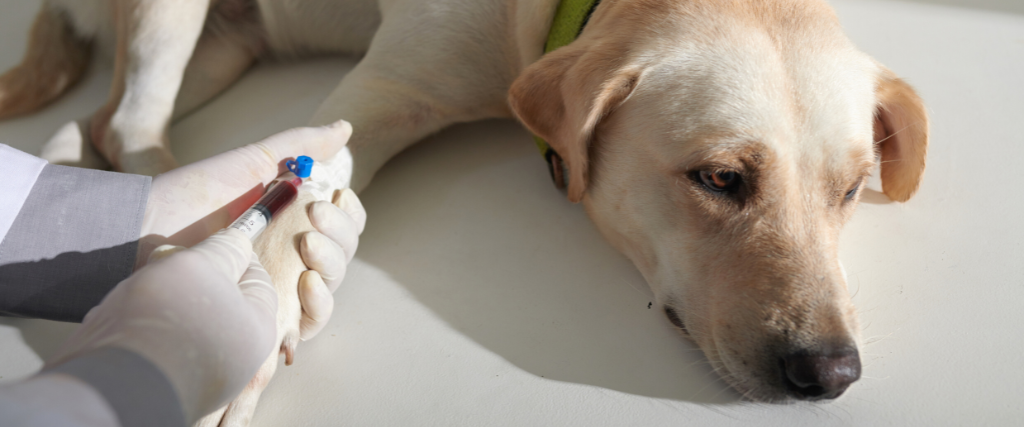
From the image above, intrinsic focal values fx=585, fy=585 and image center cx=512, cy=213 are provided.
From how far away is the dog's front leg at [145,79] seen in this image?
1632 mm

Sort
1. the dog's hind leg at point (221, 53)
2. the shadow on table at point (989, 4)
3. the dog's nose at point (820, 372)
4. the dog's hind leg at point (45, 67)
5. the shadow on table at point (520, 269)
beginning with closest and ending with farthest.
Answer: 1. the dog's nose at point (820, 372)
2. the shadow on table at point (520, 269)
3. the dog's hind leg at point (45, 67)
4. the dog's hind leg at point (221, 53)
5. the shadow on table at point (989, 4)

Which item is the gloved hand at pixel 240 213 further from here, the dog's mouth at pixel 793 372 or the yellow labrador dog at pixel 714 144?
the dog's mouth at pixel 793 372

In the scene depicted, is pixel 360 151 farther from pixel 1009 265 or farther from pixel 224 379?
pixel 1009 265

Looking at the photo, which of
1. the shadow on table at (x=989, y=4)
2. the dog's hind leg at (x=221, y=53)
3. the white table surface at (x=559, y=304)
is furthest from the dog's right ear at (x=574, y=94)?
the shadow on table at (x=989, y=4)

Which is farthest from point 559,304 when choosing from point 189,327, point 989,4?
point 989,4

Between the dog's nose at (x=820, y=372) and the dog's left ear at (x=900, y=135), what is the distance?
25.6 inches

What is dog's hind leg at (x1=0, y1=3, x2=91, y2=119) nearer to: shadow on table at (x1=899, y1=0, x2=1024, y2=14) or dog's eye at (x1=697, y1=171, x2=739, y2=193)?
dog's eye at (x1=697, y1=171, x2=739, y2=193)

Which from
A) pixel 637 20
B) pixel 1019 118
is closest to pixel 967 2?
pixel 1019 118

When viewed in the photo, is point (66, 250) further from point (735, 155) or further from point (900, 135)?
point (900, 135)

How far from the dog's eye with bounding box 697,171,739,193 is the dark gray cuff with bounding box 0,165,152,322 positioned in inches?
43.8

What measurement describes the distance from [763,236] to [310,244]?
89 centimetres

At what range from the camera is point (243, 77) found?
2.10 meters

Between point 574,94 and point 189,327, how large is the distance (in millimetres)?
819

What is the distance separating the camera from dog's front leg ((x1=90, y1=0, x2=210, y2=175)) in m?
1.63
